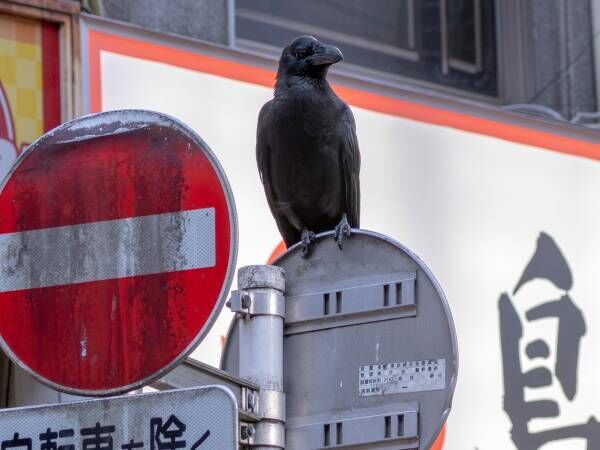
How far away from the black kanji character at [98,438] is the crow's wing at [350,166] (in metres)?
2.43

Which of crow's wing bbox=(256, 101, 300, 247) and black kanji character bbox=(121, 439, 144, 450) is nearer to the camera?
black kanji character bbox=(121, 439, 144, 450)

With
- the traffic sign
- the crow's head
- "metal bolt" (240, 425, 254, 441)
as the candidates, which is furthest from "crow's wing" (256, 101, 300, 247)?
the traffic sign

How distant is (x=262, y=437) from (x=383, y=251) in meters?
0.47

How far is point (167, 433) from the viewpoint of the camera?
7.81 ft

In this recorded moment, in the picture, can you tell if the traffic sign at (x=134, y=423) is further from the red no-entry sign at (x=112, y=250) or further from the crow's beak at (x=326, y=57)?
the crow's beak at (x=326, y=57)

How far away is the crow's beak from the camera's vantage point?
188 inches

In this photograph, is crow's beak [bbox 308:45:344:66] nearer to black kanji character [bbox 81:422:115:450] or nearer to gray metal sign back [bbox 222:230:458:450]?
gray metal sign back [bbox 222:230:458:450]

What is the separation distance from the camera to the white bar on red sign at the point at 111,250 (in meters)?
2.51

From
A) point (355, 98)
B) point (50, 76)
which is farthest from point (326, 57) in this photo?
point (355, 98)

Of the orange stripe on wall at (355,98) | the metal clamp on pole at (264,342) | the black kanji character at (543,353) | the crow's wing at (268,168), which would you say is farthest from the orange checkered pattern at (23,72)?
the metal clamp on pole at (264,342)

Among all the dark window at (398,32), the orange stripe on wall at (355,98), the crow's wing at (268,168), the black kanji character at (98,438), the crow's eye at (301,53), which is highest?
the dark window at (398,32)

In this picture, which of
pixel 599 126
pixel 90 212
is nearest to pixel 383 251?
pixel 90 212

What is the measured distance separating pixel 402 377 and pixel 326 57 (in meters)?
2.13

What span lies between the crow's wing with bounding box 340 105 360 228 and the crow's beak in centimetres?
20
